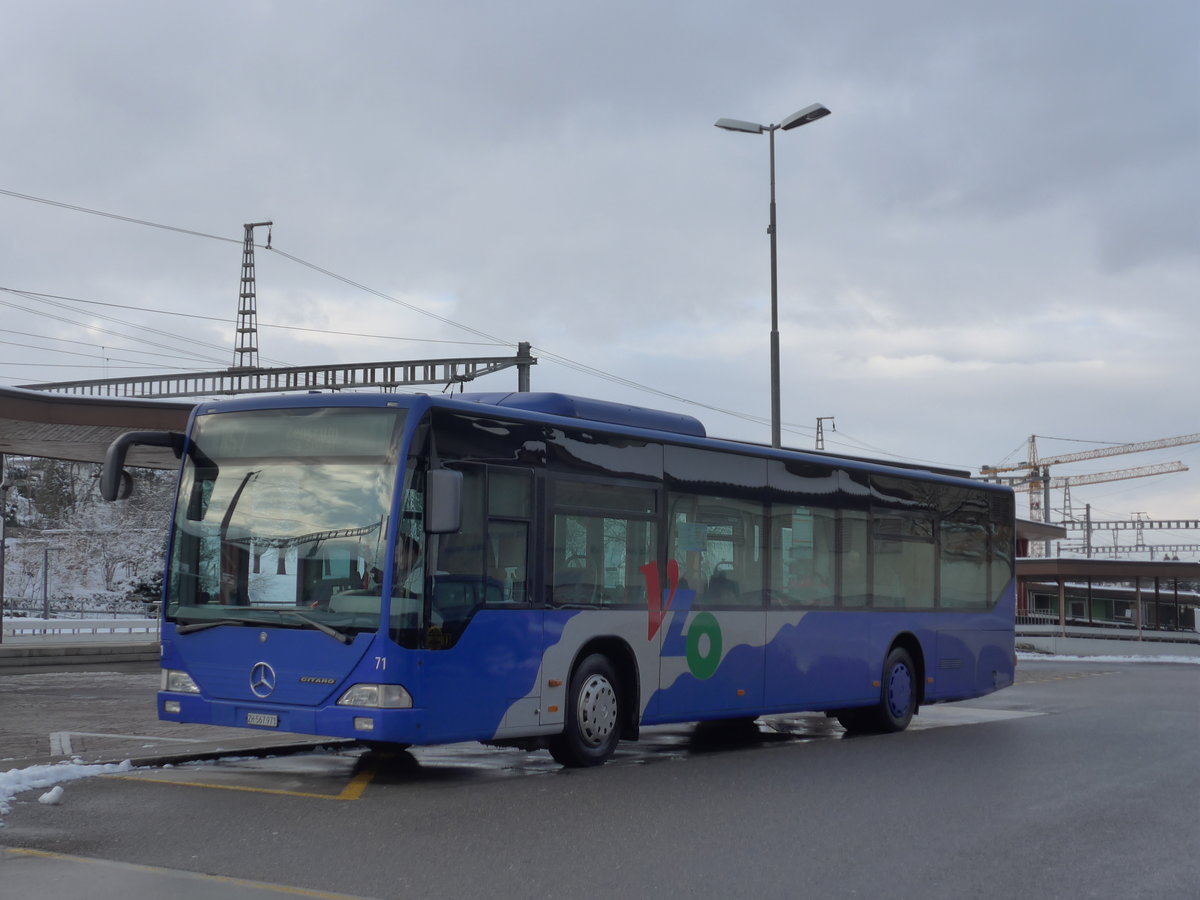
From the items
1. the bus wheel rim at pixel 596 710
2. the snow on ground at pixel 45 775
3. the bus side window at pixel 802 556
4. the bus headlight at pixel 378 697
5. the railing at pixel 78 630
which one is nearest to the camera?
the snow on ground at pixel 45 775

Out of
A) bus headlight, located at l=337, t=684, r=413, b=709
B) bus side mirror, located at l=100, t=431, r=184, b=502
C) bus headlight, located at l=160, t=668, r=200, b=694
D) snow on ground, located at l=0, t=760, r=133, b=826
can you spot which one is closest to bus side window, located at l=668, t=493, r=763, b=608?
bus headlight, located at l=337, t=684, r=413, b=709

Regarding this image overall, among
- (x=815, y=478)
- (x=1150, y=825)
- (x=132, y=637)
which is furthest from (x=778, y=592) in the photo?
(x=132, y=637)

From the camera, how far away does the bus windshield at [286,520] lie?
32.8 ft

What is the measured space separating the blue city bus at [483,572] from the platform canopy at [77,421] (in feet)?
42.7

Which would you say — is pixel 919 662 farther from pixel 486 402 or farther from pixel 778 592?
pixel 486 402

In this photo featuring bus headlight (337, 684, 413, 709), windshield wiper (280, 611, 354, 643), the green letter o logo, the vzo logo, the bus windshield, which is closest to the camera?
bus headlight (337, 684, 413, 709)

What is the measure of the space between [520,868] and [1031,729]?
34.3 ft

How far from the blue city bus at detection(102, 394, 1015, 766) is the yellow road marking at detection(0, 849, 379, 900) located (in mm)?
2765

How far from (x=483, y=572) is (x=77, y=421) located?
680 inches

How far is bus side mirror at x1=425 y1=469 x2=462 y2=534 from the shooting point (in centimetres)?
977

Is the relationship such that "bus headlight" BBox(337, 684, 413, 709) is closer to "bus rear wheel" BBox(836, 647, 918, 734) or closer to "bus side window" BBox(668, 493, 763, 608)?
"bus side window" BBox(668, 493, 763, 608)

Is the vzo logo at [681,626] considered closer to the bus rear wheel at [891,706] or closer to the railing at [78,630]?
the bus rear wheel at [891,706]

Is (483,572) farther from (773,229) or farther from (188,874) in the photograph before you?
(773,229)

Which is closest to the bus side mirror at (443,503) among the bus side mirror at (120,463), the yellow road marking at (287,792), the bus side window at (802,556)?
the yellow road marking at (287,792)
